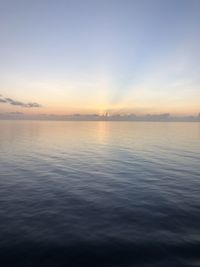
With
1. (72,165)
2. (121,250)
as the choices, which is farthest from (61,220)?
(72,165)

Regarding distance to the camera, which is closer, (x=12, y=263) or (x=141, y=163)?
(x=12, y=263)

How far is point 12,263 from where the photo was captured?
1505 centimetres

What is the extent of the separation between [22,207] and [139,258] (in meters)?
14.1

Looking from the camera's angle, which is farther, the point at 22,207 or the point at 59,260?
the point at 22,207

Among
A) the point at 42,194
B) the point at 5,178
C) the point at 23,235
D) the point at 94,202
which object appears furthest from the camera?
the point at 5,178

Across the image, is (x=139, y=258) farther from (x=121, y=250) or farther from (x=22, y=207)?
(x=22, y=207)

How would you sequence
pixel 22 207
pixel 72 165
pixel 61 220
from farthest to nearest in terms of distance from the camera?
pixel 72 165, pixel 22 207, pixel 61 220

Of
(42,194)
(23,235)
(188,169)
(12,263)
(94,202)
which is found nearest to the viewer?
(12,263)

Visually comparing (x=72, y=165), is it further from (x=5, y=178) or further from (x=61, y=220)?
(x=61, y=220)

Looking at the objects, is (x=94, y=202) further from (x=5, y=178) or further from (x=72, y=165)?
(x=72, y=165)

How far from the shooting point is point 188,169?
43625 mm

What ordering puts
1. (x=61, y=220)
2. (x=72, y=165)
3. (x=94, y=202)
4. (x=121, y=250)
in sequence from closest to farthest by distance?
(x=121, y=250), (x=61, y=220), (x=94, y=202), (x=72, y=165)

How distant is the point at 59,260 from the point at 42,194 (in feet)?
46.7

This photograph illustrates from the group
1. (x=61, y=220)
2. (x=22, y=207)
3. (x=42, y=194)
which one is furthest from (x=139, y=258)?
(x=42, y=194)
